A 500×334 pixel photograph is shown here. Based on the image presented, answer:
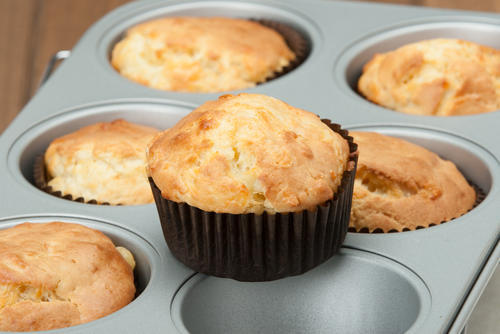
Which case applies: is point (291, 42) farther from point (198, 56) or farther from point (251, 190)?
point (251, 190)

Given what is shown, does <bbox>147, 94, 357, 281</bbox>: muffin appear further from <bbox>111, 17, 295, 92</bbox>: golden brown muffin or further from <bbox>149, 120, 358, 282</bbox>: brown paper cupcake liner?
<bbox>111, 17, 295, 92</bbox>: golden brown muffin

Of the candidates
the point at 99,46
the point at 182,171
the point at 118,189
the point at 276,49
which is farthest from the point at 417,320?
the point at 99,46

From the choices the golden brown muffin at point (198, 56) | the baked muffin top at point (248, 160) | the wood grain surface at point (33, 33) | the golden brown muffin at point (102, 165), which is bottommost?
the wood grain surface at point (33, 33)

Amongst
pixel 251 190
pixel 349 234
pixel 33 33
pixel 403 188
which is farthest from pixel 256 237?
pixel 33 33

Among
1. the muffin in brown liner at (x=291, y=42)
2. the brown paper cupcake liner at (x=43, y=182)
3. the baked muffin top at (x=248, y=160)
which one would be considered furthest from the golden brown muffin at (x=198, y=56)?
the baked muffin top at (x=248, y=160)

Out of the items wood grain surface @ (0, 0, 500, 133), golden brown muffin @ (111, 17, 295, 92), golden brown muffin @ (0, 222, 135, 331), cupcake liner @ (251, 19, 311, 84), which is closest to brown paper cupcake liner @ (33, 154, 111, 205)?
golden brown muffin @ (0, 222, 135, 331)

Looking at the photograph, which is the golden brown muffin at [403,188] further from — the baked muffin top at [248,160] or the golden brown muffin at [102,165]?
the golden brown muffin at [102,165]

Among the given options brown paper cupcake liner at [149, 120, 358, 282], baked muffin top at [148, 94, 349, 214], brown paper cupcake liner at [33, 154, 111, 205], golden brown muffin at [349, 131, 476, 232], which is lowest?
brown paper cupcake liner at [33, 154, 111, 205]
